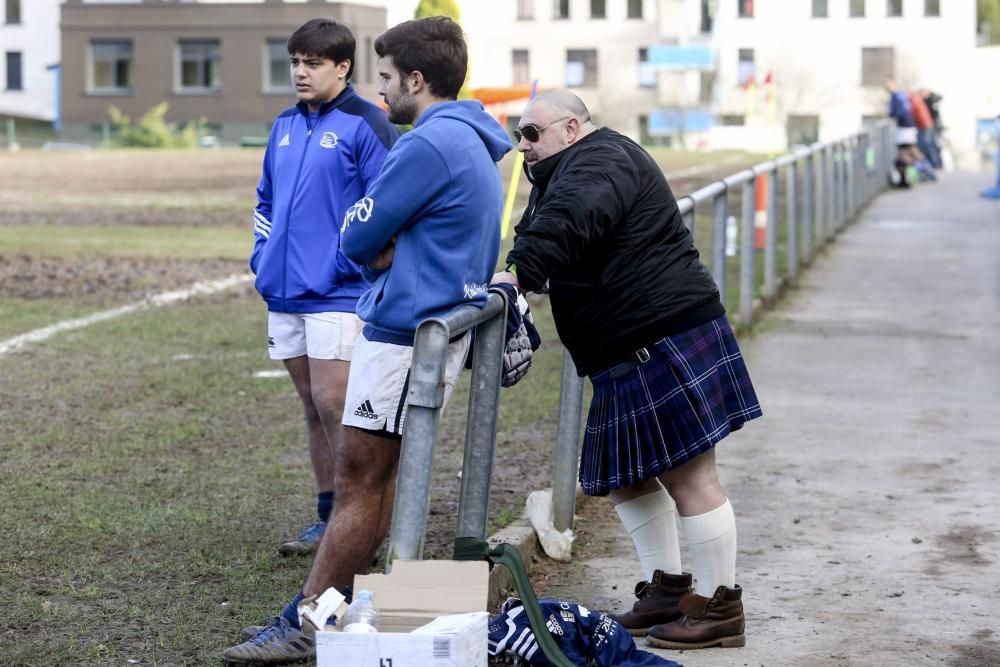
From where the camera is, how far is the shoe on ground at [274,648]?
15.1ft

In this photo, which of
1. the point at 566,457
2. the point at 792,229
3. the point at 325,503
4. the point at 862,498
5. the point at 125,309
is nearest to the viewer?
the point at 325,503

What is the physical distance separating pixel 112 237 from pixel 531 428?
11.5 meters

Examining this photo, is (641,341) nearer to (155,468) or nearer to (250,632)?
(250,632)

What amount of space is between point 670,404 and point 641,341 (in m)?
0.20

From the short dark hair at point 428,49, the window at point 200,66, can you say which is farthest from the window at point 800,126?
the short dark hair at point 428,49

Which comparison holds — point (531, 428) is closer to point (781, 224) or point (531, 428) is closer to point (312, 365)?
point (312, 365)

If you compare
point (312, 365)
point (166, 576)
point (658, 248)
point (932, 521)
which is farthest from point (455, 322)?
point (932, 521)

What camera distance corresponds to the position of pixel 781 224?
16.1 metres

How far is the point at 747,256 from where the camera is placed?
11906 mm

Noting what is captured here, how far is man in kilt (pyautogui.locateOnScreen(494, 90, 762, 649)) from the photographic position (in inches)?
177

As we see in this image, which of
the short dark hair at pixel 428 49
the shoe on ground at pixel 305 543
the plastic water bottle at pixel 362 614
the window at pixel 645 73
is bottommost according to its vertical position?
the shoe on ground at pixel 305 543

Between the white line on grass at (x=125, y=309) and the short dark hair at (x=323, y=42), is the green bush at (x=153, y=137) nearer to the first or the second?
the white line on grass at (x=125, y=309)

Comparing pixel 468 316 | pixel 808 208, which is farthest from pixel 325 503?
pixel 808 208

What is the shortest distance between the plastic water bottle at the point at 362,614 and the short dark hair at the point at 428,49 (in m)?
1.34
